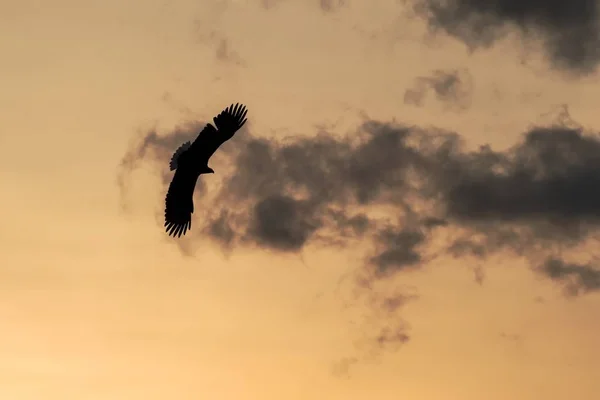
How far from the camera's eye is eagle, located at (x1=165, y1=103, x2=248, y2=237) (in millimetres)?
78000

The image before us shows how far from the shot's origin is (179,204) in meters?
83.0

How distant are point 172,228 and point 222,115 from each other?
28.8 ft

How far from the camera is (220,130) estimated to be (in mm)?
77938

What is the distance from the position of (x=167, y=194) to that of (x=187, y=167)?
3360 millimetres

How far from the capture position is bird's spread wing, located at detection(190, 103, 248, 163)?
255 ft

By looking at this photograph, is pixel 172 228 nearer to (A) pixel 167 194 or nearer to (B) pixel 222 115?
(A) pixel 167 194

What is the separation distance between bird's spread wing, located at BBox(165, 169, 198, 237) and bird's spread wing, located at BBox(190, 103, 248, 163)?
300 centimetres

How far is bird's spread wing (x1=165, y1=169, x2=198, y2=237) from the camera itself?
81.7m

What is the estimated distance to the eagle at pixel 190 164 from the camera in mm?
78000

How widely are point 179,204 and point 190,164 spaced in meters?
3.93

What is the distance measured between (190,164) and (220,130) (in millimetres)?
3175

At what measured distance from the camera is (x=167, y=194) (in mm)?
82875

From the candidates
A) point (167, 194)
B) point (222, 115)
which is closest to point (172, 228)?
point (167, 194)

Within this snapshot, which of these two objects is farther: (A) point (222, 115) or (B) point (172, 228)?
(B) point (172, 228)
